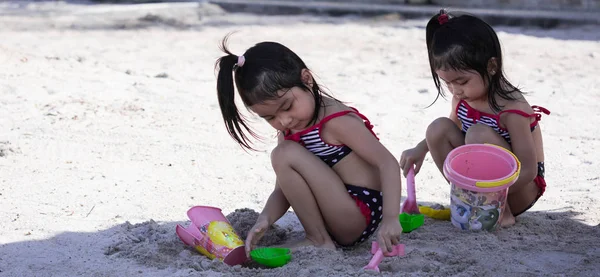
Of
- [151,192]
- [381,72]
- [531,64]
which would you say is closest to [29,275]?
[151,192]

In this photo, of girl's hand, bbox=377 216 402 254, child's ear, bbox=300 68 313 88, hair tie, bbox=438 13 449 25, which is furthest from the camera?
hair tie, bbox=438 13 449 25

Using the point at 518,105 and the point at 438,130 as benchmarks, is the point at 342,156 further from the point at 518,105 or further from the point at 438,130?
the point at 518,105

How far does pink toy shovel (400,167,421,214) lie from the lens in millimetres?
3035

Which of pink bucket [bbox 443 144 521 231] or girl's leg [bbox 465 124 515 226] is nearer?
pink bucket [bbox 443 144 521 231]

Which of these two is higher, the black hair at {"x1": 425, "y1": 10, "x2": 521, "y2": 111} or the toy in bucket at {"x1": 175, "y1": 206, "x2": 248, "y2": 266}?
the black hair at {"x1": 425, "y1": 10, "x2": 521, "y2": 111}

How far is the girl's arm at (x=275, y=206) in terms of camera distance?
2740 mm

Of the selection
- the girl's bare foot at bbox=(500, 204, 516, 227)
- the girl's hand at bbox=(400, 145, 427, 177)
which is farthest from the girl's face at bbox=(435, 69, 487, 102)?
the girl's bare foot at bbox=(500, 204, 516, 227)

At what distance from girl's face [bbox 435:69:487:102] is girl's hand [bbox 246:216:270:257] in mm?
834

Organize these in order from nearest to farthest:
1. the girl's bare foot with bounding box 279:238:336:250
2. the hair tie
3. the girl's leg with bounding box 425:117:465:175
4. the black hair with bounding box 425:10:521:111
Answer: the girl's bare foot with bounding box 279:238:336:250
the black hair with bounding box 425:10:521:111
the hair tie
the girl's leg with bounding box 425:117:465:175

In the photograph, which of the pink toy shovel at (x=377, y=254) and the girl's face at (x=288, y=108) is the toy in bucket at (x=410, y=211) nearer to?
the pink toy shovel at (x=377, y=254)

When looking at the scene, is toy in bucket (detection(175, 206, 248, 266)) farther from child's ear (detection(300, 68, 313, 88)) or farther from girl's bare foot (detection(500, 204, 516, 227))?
girl's bare foot (detection(500, 204, 516, 227))

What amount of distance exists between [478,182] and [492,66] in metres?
0.45

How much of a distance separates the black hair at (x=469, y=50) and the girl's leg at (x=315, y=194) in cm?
60

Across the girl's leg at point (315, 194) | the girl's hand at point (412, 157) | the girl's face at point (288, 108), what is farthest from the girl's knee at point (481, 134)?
the girl's face at point (288, 108)
